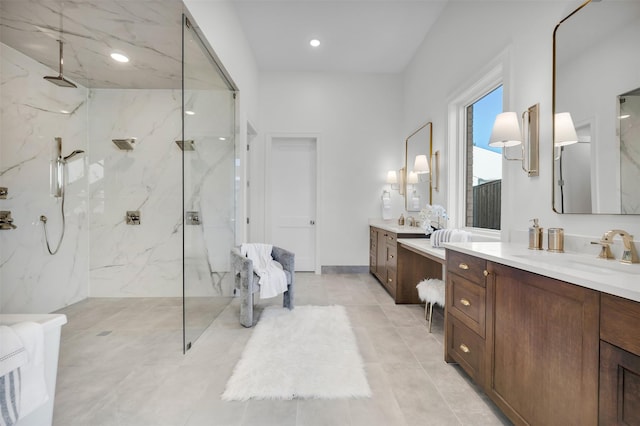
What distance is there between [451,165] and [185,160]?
8.82 ft

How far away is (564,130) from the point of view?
1.64 m

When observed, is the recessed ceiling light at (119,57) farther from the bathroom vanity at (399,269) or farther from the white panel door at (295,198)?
the bathroom vanity at (399,269)

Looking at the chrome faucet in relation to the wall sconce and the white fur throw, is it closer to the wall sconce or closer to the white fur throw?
the wall sconce

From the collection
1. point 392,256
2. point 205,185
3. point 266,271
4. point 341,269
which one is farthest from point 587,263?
point 341,269

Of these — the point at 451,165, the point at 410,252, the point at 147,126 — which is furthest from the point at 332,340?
the point at 147,126

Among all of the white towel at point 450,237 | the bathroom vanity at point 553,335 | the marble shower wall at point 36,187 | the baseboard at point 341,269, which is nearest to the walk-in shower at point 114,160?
the marble shower wall at point 36,187

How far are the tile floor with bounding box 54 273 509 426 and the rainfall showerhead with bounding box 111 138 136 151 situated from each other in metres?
1.86

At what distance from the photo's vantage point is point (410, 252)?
328cm

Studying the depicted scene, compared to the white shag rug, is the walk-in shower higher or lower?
higher

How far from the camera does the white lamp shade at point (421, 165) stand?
3.60 meters

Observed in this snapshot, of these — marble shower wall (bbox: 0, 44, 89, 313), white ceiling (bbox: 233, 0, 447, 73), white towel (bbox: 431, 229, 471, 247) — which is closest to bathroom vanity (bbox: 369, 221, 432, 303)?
white towel (bbox: 431, 229, 471, 247)

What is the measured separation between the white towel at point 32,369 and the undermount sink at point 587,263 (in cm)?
214

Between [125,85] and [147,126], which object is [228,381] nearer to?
[147,126]

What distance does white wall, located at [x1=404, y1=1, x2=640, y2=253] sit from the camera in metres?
1.70
